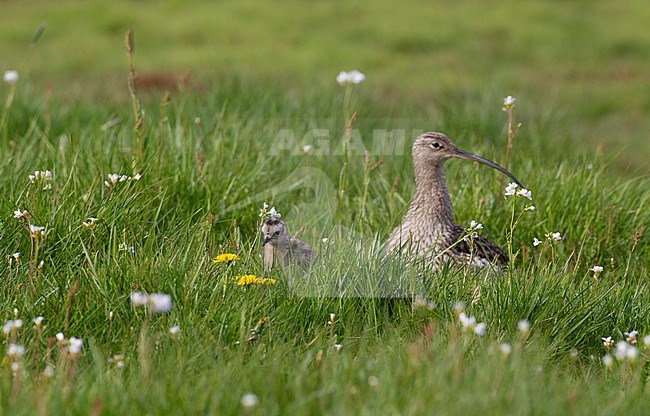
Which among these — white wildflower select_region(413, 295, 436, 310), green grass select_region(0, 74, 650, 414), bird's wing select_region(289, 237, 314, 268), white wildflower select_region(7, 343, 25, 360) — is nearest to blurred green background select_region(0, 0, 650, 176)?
green grass select_region(0, 74, 650, 414)

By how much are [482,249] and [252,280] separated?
5.74ft

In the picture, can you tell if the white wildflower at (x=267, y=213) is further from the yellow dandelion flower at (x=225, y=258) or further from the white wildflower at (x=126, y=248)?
the white wildflower at (x=126, y=248)

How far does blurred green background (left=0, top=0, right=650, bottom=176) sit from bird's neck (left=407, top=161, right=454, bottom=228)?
6.30 metres

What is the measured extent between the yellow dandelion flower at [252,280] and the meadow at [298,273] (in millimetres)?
14

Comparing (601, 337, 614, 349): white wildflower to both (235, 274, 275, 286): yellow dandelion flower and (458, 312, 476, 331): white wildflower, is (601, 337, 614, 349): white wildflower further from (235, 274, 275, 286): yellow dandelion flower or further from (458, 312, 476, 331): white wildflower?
Result: (235, 274, 275, 286): yellow dandelion flower

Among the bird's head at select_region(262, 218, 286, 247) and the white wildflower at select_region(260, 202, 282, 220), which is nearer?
the white wildflower at select_region(260, 202, 282, 220)

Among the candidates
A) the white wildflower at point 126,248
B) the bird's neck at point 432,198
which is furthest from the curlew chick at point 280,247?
the bird's neck at point 432,198

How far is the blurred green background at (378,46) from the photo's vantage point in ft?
45.1

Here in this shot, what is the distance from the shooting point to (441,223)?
5.90 metres

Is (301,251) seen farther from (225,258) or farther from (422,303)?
(422,303)

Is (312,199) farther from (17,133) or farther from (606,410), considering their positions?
(606,410)

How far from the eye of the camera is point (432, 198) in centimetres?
596

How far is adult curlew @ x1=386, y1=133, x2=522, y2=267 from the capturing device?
18.7ft

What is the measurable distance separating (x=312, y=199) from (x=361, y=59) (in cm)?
912
